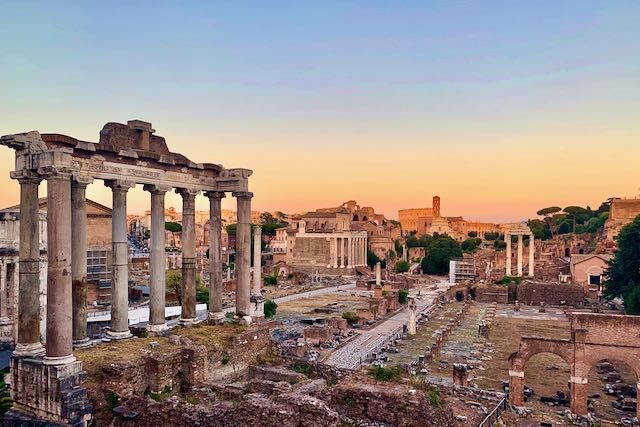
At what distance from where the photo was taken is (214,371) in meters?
16.4

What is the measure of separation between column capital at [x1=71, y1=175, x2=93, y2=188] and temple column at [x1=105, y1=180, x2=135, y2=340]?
1.11 meters

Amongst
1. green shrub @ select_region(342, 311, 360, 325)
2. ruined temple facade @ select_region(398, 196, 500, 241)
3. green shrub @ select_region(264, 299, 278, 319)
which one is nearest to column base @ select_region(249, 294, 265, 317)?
green shrub @ select_region(264, 299, 278, 319)

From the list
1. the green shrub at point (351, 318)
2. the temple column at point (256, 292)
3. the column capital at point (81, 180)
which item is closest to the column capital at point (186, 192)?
the column capital at point (81, 180)

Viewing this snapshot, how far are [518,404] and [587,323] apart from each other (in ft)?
14.0

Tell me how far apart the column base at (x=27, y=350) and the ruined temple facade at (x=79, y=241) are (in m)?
0.03

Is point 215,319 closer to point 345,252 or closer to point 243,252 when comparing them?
point 243,252

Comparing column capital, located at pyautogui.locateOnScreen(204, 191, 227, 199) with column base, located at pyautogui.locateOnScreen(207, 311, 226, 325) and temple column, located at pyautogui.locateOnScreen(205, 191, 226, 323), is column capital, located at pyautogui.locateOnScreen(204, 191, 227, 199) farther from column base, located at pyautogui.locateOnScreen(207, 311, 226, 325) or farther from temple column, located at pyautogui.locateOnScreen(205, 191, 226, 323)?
column base, located at pyautogui.locateOnScreen(207, 311, 226, 325)

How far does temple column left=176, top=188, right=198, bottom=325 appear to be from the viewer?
62.4ft

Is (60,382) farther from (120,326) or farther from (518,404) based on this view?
(518,404)

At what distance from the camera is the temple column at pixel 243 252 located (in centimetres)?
2020

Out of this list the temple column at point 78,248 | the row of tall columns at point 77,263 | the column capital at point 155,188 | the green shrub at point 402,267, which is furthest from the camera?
the green shrub at point 402,267

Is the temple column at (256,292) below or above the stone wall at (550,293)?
above

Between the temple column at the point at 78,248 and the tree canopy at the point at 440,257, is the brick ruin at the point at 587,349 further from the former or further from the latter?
the tree canopy at the point at 440,257

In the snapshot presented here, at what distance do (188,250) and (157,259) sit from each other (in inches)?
64.6
